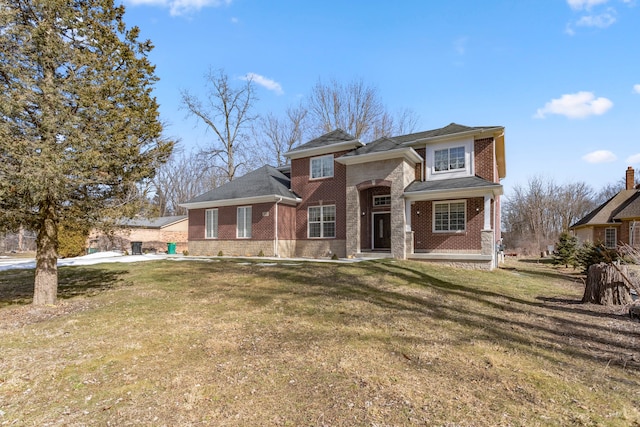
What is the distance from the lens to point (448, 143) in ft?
53.5

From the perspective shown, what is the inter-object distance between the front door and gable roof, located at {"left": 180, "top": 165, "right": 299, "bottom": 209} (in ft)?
15.0

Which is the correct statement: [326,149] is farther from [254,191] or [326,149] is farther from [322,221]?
[254,191]

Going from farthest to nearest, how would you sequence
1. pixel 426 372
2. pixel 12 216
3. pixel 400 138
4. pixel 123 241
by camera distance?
pixel 123 241, pixel 400 138, pixel 12 216, pixel 426 372

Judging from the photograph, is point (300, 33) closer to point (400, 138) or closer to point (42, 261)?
point (400, 138)

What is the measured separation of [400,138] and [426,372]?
1621 cm

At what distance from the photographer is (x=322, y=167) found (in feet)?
62.4

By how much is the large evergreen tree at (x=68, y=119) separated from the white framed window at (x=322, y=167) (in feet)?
37.5

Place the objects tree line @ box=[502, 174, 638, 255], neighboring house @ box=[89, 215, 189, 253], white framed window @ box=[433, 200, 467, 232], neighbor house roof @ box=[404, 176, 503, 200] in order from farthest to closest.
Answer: tree line @ box=[502, 174, 638, 255] → neighboring house @ box=[89, 215, 189, 253] → white framed window @ box=[433, 200, 467, 232] → neighbor house roof @ box=[404, 176, 503, 200]

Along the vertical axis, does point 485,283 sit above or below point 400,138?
below

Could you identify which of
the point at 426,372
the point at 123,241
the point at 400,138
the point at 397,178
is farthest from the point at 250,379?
the point at 123,241

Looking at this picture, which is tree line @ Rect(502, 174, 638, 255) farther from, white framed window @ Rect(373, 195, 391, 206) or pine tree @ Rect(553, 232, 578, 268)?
white framed window @ Rect(373, 195, 391, 206)

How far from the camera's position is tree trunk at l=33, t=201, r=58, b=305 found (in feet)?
23.9

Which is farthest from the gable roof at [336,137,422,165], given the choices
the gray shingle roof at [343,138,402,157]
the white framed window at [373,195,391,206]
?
the white framed window at [373,195,391,206]

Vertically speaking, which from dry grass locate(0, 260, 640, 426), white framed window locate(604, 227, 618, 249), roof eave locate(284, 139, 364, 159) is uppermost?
roof eave locate(284, 139, 364, 159)
